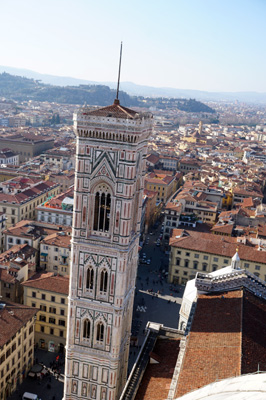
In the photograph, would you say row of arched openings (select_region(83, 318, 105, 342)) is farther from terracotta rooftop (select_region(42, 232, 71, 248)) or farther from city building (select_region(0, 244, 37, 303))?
terracotta rooftop (select_region(42, 232, 71, 248))

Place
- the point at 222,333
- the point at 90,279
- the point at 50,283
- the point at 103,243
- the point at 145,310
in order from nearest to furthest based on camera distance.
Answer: the point at 222,333 → the point at 103,243 → the point at 90,279 → the point at 50,283 → the point at 145,310

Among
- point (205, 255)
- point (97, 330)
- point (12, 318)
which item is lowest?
point (205, 255)

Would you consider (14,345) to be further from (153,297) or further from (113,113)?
(153,297)

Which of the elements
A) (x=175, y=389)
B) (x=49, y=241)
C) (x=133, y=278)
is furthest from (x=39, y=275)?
(x=175, y=389)

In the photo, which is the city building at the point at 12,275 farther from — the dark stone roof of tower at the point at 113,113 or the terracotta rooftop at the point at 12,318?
the dark stone roof of tower at the point at 113,113

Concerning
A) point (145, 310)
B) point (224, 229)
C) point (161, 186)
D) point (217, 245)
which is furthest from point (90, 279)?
point (161, 186)

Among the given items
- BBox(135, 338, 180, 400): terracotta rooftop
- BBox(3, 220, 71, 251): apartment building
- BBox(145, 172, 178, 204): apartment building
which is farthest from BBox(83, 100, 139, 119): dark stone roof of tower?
BBox(145, 172, 178, 204): apartment building
